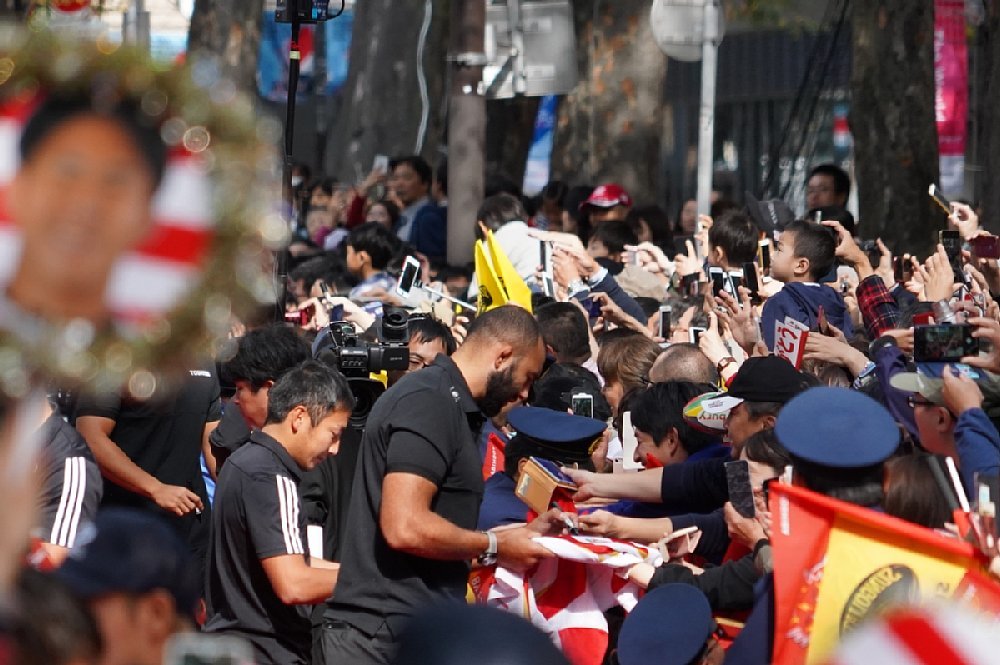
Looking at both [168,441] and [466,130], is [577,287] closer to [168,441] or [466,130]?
[168,441]

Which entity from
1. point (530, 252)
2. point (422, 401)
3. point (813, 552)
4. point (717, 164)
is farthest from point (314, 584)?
point (717, 164)

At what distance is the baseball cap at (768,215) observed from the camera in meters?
10.2

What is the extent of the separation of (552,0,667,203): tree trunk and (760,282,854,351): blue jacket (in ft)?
30.1

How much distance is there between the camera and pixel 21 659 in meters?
2.26

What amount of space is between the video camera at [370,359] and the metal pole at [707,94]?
4989mm

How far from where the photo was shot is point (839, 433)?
416 centimetres

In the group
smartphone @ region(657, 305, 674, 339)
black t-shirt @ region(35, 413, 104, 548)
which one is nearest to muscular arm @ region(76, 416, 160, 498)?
black t-shirt @ region(35, 413, 104, 548)

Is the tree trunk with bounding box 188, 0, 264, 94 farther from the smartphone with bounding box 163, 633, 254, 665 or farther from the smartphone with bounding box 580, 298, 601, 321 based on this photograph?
the smartphone with bounding box 163, 633, 254, 665

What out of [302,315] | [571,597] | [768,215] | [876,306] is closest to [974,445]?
[571,597]

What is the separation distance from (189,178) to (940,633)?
3.94 ft

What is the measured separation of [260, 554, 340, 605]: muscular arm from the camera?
5.59 metres

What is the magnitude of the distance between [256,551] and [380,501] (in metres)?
0.56

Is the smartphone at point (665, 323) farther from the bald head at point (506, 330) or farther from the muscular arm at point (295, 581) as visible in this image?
the muscular arm at point (295, 581)

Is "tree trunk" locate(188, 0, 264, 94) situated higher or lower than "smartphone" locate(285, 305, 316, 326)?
higher
